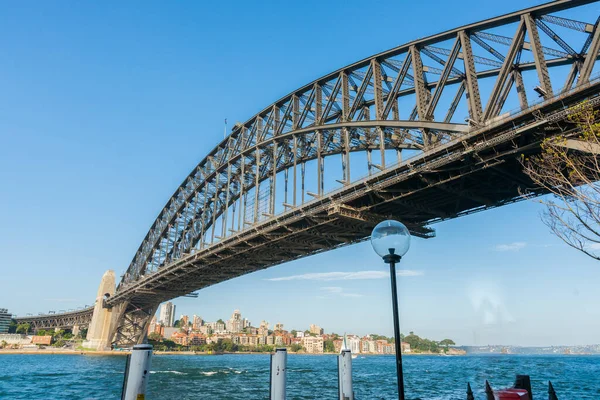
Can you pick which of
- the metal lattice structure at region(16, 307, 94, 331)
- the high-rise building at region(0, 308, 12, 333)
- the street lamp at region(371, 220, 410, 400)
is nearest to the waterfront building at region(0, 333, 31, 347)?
the metal lattice structure at region(16, 307, 94, 331)

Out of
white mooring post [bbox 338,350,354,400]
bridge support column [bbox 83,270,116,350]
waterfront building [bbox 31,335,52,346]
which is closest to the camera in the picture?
white mooring post [bbox 338,350,354,400]

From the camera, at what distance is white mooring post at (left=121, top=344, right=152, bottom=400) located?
21.7 ft

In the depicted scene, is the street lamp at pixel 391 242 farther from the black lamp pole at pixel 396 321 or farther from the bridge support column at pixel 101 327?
the bridge support column at pixel 101 327

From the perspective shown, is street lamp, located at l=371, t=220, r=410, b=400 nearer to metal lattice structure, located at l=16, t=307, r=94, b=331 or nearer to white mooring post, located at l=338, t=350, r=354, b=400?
white mooring post, located at l=338, t=350, r=354, b=400

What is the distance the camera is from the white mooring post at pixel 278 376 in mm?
9172

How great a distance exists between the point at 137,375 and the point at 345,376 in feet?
19.6

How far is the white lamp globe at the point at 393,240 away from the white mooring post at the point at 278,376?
4.78 m

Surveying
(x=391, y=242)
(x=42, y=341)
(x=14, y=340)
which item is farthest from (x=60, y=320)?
(x=391, y=242)

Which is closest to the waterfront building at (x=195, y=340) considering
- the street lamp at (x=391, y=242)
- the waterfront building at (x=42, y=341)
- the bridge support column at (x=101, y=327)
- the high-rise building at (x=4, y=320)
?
the waterfront building at (x=42, y=341)

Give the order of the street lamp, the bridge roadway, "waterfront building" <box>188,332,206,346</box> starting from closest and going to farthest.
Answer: the street lamp → the bridge roadway → "waterfront building" <box>188,332,206,346</box>

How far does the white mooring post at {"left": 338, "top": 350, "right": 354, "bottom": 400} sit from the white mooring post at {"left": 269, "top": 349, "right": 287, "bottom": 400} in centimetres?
213

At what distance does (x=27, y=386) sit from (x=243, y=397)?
59.7 ft

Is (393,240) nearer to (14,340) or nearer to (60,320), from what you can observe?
(14,340)

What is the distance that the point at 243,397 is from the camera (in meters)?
25.3
